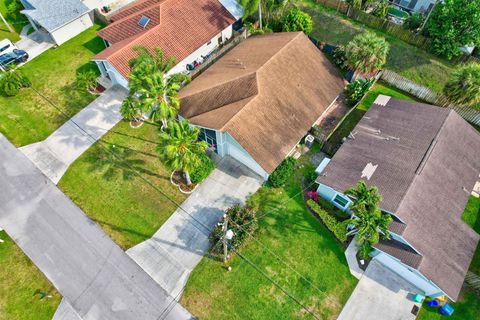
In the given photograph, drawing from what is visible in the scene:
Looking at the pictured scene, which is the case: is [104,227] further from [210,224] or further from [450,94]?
[450,94]

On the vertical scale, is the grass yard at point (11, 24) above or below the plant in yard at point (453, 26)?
below

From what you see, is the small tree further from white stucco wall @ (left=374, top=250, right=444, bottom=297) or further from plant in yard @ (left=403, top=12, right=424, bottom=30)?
white stucco wall @ (left=374, top=250, right=444, bottom=297)

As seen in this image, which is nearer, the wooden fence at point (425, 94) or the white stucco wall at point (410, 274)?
the white stucco wall at point (410, 274)

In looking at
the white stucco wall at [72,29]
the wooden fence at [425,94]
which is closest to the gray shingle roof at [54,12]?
the white stucco wall at [72,29]

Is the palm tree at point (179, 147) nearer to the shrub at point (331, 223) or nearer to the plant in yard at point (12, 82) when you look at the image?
Result: the shrub at point (331, 223)

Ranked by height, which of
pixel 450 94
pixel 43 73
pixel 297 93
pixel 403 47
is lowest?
pixel 43 73

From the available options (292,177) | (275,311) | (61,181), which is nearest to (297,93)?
(292,177)
